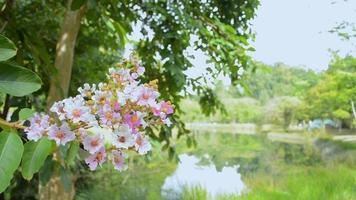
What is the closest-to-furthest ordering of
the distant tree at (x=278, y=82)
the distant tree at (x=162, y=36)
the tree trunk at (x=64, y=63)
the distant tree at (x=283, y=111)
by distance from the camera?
the distant tree at (x=162, y=36) → the tree trunk at (x=64, y=63) → the distant tree at (x=283, y=111) → the distant tree at (x=278, y=82)

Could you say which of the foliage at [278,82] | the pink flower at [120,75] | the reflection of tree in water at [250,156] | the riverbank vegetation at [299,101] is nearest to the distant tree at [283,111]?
the riverbank vegetation at [299,101]

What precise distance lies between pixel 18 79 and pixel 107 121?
11 cm

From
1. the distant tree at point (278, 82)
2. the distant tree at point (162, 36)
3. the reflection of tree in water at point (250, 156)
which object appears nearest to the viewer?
the distant tree at point (162, 36)

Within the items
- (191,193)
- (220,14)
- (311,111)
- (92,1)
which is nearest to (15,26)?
(92,1)

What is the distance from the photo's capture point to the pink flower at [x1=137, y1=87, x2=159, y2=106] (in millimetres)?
539

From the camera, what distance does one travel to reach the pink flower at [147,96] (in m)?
0.54

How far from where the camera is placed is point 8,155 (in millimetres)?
521

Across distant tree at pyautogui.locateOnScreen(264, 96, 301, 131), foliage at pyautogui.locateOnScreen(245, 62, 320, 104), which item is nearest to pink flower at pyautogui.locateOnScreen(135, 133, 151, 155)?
distant tree at pyautogui.locateOnScreen(264, 96, 301, 131)

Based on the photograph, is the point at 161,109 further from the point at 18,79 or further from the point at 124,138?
the point at 18,79

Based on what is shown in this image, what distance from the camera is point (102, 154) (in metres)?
0.54

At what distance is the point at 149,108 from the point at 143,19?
5.03 ft

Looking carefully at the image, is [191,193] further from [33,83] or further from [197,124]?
[197,124]

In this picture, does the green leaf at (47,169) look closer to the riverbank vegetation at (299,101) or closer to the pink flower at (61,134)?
the pink flower at (61,134)

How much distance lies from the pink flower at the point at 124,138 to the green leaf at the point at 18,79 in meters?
0.11
